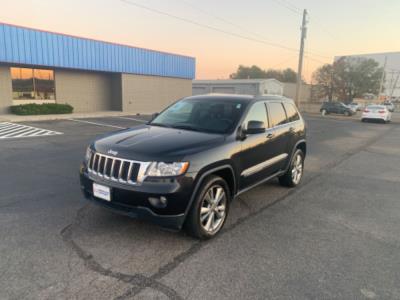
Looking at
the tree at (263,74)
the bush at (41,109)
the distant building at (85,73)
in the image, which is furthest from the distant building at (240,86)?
the tree at (263,74)

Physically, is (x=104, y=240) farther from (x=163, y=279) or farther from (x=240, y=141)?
(x=240, y=141)

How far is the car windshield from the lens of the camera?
4.20 meters

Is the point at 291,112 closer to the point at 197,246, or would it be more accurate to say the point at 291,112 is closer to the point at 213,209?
the point at 213,209

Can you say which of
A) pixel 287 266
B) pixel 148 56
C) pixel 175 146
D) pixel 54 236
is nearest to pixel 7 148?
pixel 54 236

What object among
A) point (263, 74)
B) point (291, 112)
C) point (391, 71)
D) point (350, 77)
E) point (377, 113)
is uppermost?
point (391, 71)

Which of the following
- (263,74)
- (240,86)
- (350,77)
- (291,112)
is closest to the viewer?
(291,112)

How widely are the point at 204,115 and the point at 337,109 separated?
111ft

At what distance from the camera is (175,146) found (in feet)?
11.3

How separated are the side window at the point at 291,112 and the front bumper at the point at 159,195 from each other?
313cm

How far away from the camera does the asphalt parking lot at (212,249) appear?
2738 mm

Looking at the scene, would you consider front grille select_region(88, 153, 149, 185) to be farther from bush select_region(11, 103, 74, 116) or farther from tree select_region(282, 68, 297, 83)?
tree select_region(282, 68, 297, 83)

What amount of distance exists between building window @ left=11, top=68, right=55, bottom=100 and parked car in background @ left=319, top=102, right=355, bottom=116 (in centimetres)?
2821

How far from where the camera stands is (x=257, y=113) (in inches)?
181

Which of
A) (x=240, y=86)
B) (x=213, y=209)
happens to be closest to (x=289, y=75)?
(x=240, y=86)
